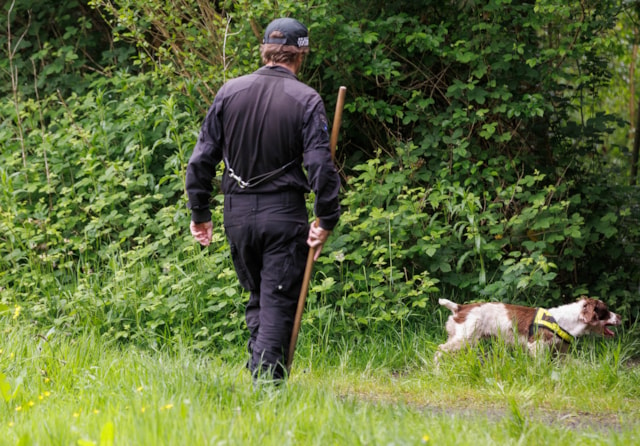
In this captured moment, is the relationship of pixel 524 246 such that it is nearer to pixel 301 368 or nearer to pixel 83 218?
pixel 301 368

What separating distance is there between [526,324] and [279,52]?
8.92ft

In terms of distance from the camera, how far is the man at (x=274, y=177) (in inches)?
174

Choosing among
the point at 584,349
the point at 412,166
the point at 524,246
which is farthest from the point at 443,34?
the point at 584,349

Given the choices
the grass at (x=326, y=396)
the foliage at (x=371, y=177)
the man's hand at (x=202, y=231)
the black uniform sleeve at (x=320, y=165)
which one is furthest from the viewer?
the foliage at (x=371, y=177)

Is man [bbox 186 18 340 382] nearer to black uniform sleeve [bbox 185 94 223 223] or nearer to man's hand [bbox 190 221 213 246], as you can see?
black uniform sleeve [bbox 185 94 223 223]

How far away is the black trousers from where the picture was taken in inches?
175

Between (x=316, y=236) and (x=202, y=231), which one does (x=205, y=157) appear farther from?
(x=316, y=236)

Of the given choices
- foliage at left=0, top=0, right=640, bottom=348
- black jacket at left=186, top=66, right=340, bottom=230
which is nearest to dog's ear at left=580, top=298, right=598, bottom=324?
foliage at left=0, top=0, right=640, bottom=348

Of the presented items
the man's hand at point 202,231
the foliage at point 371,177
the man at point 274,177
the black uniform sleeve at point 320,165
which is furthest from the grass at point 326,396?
the black uniform sleeve at point 320,165

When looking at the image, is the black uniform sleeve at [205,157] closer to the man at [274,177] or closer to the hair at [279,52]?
the man at [274,177]

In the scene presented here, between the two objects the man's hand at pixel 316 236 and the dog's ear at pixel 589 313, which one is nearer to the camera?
the man's hand at pixel 316 236

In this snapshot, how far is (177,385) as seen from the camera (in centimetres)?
423

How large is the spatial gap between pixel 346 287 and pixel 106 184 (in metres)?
2.73

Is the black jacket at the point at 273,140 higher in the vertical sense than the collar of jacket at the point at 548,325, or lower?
higher
